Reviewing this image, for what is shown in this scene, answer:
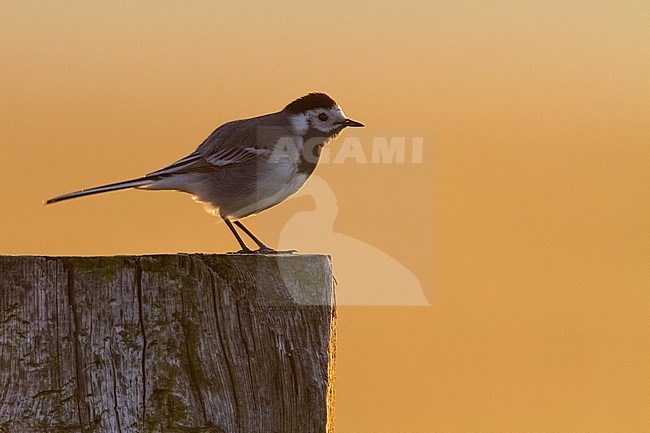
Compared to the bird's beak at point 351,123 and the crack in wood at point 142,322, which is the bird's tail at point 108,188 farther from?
the crack in wood at point 142,322

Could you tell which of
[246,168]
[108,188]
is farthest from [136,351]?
[246,168]

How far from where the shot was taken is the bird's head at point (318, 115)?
7688 millimetres

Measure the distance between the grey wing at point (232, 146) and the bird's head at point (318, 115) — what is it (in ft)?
0.68

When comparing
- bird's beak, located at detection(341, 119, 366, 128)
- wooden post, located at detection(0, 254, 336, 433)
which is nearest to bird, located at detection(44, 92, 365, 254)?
bird's beak, located at detection(341, 119, 366, 128)

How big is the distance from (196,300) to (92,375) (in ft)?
1.42

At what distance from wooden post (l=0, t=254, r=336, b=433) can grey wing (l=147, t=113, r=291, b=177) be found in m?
4.01

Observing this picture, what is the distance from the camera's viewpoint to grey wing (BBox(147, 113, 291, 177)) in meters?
7.21

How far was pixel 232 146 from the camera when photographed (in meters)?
7.32

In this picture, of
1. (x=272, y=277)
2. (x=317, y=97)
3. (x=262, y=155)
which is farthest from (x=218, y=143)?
(x=272, y=277)

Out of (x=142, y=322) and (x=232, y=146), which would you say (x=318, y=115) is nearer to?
(x=232, y=146)

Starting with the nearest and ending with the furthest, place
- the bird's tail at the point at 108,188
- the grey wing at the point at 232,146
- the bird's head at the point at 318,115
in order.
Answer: the bird's tail at the point at 108,188
the grey wing at the point at 232,146
the bird's head at the point at 318,115

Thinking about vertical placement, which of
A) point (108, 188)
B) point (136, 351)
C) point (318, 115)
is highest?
point (318, 115)

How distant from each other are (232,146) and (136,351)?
4379 mm

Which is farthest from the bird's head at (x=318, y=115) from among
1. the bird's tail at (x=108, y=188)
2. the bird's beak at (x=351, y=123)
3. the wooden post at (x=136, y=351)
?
the wooden post at (x=136, y=351)
